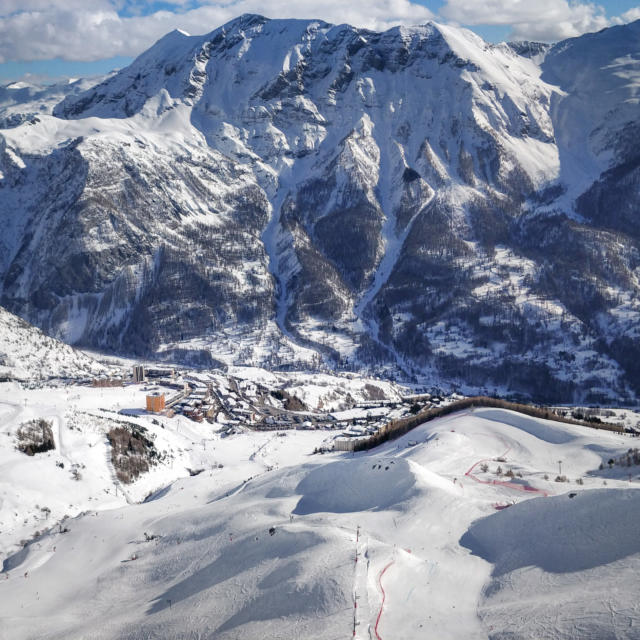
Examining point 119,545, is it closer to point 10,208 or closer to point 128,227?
point 128,227

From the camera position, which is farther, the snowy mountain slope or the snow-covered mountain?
the snow-covered mountain

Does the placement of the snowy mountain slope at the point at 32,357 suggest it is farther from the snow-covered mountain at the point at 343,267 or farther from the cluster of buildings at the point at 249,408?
the snow-covered mountain at the point at 343,267

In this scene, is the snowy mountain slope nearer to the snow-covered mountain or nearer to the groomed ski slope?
the snow-covered mountain

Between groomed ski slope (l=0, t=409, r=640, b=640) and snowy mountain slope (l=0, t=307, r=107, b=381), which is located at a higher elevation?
groomed ski slope (l=0, t=409, r=640, b=640)

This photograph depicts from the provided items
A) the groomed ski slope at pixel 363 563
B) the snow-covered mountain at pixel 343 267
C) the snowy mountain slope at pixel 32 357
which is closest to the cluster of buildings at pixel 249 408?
the snowy mountain slope at pixel 32 357

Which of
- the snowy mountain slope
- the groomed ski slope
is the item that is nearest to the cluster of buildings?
the snowy mountain slope

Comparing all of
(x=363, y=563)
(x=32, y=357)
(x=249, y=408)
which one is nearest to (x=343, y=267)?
(x=249, y=408)

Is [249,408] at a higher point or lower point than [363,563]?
lower

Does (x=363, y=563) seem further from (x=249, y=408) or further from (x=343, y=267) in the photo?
(x=343, y=267)
